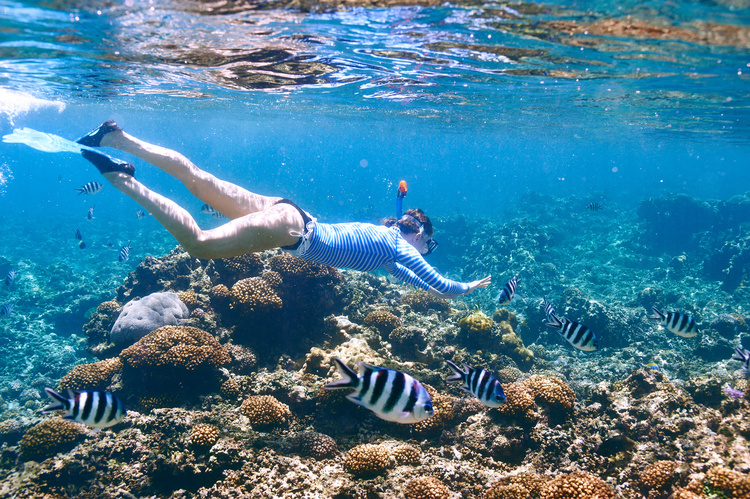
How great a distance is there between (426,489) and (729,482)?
3.04 meters

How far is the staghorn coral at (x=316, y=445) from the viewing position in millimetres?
4602

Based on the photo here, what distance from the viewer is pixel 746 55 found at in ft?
35.7

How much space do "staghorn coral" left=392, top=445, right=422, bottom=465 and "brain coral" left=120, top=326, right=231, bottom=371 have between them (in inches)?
134

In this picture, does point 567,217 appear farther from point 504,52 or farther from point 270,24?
point 270,24

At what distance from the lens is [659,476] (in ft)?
13.0

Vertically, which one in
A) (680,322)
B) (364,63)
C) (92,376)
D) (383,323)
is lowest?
(92,376)

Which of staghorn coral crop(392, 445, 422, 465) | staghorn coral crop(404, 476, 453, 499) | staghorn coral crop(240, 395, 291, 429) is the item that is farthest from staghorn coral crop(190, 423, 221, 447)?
staghorn coral crop(404, 476, 453, 499)

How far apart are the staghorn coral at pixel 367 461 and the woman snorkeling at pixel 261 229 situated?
2.31 m

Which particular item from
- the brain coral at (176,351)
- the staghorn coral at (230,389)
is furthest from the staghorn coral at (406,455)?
the brain coral at (176,351)

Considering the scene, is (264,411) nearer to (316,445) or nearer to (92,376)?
(316,445)

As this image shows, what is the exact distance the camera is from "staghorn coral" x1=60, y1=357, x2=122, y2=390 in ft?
21.2

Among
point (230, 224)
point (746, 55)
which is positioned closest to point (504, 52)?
point (746, 55)

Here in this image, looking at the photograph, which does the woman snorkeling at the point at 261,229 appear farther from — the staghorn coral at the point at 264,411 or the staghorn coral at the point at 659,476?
the staghorn coral at the point at 659,476

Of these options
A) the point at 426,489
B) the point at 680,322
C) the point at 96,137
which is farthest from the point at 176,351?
the point at 680,322
